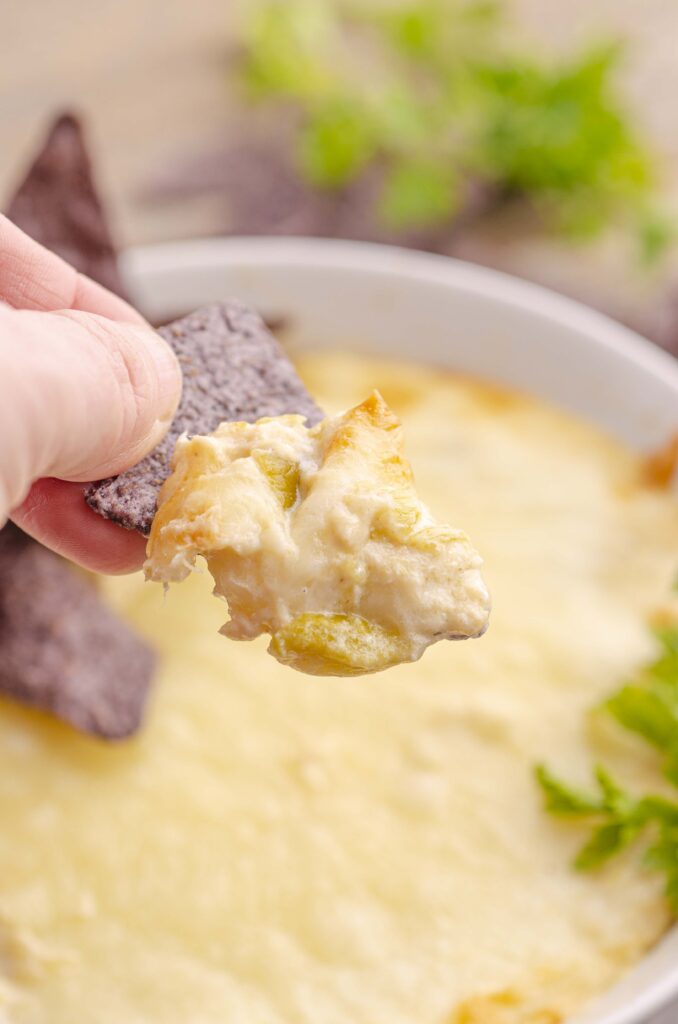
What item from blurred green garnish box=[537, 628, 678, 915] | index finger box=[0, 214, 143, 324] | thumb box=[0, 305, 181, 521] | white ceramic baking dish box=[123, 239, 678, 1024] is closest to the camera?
thumb box=[0, 305, 181, 521]

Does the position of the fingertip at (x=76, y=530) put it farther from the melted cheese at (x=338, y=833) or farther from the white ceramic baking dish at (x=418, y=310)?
the white ceramic baking dish at (x=418, y=310)

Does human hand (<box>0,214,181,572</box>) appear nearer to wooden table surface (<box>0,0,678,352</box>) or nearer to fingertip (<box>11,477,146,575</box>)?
fingertip (<box>11,477,146,575</box>)

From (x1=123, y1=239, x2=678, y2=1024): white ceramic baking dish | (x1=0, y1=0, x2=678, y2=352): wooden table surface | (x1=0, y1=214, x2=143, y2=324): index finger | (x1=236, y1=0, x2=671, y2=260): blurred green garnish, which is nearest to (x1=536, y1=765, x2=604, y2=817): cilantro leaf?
(x1=123, y1=239, x2=678, y2=1024): white ceramic baking dish

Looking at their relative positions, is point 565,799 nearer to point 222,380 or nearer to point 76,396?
point 222,380

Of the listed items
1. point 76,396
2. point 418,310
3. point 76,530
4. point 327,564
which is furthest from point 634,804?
point 418,310

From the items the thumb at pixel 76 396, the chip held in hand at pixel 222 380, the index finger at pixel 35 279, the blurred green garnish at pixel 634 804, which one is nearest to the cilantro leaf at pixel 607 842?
Answer: the blurred green garnish at pixel 634 804

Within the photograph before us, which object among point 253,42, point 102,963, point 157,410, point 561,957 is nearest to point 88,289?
point 157,410

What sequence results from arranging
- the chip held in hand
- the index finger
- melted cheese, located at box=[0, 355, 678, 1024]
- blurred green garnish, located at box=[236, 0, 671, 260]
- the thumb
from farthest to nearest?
blurred green garnish, located at box=[236, 0, 671, 260]
melted cheese, located at box=[0, 355, 678, 1024]
the index finger
the chip held in hand
the thumb

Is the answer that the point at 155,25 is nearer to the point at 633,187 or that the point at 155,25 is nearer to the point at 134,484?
the point at 633,187
